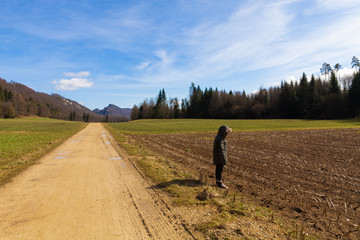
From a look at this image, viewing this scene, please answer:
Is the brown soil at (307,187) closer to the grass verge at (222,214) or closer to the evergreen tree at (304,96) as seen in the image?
the grass verge at (222,214)

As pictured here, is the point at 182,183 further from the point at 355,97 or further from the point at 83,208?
the point at 355,97

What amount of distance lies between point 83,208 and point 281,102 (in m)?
95.0

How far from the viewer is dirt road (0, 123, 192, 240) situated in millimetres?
3988

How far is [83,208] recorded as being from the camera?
16.6 feet

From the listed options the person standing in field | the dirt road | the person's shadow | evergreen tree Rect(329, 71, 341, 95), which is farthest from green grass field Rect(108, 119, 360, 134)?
the person standing in field

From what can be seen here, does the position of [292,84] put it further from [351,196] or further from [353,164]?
[351,196]

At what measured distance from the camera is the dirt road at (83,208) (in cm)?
399

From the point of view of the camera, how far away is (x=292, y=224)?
179 inches

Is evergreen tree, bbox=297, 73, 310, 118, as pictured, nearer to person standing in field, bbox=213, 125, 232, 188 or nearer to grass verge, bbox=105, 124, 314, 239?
person standing in field, bbox=213, 125, 232, 188

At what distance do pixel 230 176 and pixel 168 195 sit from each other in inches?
136

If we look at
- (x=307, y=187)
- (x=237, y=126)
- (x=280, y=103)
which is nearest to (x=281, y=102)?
(x=280, y=103)

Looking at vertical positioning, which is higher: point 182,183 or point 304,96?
point 304,96

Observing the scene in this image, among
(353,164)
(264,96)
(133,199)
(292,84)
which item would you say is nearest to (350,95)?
(292,84)

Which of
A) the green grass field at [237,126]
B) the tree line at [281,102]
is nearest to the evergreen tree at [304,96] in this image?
the tree line at [281,102]
